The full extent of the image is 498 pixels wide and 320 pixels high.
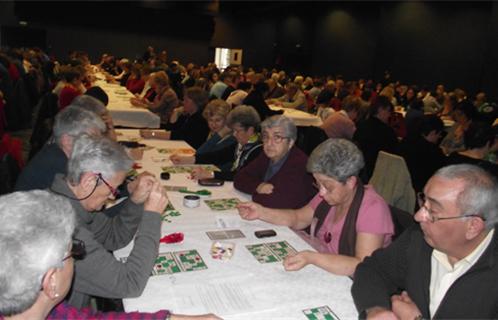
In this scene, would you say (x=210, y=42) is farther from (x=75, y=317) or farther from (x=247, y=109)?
(x=75, y=317)

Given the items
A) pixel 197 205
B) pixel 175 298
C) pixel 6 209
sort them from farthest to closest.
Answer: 1. pixel 197 205
2. pixel 175 298
3. pixel 6 209

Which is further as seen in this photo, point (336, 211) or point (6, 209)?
point (336, 211)

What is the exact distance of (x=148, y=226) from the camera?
1751mm

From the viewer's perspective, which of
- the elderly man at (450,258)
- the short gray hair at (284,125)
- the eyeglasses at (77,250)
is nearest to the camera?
the eyeglasses at (77,250)

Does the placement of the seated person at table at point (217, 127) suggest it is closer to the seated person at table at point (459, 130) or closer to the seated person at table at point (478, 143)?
the seated person at table at point (478, 143)

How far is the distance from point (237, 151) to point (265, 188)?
3.46 feet

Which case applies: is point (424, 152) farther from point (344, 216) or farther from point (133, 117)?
point (133, 117)

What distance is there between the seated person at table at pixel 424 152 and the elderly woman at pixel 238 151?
5.74 feet

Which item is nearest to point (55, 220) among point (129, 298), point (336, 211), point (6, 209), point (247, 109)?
point (6, 209)

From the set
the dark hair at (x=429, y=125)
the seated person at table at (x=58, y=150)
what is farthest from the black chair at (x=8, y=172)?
the dark hair at (x=429, y=125)

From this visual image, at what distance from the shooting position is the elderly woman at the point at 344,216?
1.90 metres

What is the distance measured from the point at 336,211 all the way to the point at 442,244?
757 mm

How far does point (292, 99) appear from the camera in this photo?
9.03 m

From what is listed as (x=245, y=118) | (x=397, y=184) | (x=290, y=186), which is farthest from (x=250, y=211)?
(x=397, y=184)
